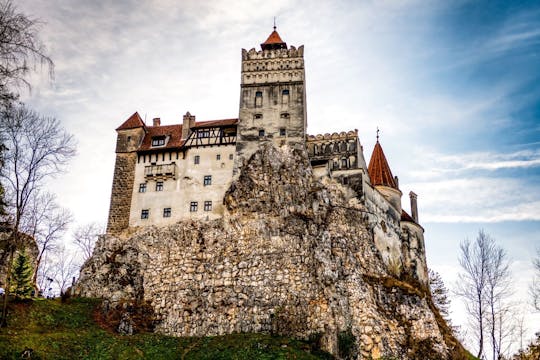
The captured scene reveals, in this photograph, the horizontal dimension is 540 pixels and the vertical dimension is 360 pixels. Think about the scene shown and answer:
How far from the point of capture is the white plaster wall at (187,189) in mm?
53094

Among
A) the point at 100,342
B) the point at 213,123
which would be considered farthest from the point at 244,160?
the point at 100,342

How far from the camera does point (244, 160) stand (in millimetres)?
54188

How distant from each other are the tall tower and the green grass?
57.4 feet

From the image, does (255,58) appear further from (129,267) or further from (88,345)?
(88,345)

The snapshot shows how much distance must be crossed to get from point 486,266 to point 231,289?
21.1 meters

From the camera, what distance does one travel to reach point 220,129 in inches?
2218

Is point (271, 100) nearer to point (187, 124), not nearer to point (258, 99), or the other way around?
point (258, 99)

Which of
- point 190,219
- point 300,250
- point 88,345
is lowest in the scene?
point 88,345

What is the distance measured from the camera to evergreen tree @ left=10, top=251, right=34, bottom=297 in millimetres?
42969

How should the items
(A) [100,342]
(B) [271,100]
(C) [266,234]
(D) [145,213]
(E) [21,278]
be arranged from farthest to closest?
(B) [271,100], (D) [145,213], (C) [266,234], (E) [21,278], (A) [100,342]

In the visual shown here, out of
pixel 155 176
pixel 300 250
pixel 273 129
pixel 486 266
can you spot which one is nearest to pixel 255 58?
pixel 273 129

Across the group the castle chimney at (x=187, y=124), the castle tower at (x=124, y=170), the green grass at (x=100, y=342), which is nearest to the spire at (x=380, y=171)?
the castle chimney at (x=187, y=124)

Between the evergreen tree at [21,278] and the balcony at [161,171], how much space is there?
15.2m

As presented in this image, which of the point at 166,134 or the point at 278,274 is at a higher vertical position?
the point at 166,134
